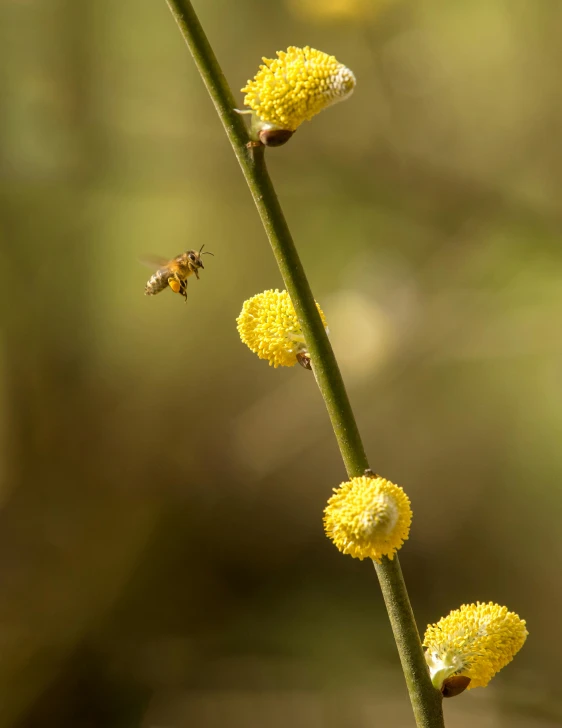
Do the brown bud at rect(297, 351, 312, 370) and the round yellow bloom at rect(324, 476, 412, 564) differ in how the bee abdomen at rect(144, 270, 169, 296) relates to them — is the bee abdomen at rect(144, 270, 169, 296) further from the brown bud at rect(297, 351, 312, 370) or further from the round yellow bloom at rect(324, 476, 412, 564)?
the round yellow bloom at rect(324, 476, 412, 564)

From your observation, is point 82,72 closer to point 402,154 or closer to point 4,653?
point 402,154

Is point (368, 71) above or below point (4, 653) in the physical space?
above

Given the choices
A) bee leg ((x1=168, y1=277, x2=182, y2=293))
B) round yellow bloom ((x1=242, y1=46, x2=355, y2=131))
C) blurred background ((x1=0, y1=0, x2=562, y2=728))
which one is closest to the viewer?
round yellow bloom ((x1=242, y1=46, x2=355, y2=131))

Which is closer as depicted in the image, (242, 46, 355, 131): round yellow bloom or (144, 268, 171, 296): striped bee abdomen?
(242, 46, 355, 131): round yellow bloom

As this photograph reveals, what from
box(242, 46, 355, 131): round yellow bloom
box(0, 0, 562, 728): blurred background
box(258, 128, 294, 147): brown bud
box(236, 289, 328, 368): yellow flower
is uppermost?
box(242, 46, 355, 131): round yellow bloom

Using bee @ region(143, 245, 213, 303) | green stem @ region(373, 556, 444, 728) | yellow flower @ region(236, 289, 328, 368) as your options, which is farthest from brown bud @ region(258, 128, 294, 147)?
bee @ region(143, 245, 213, 303)

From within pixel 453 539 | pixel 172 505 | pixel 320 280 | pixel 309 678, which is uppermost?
pixel 320 280

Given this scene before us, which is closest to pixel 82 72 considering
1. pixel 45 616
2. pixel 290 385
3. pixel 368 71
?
pixel 368 71
